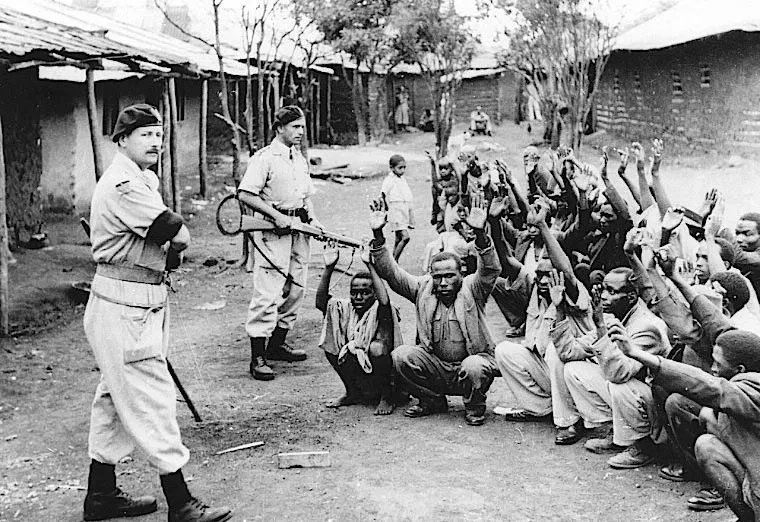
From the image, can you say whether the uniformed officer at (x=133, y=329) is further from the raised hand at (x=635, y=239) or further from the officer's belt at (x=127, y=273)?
the raised hand at (x=635, y=239)

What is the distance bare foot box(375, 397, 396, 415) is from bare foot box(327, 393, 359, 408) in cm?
21

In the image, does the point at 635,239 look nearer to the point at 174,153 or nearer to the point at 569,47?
the point at 174,153

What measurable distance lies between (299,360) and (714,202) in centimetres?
324

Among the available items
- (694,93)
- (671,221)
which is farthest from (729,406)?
(694,93)

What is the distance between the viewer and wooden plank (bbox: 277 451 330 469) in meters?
4.81

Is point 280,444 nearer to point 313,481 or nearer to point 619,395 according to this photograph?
point 313,481

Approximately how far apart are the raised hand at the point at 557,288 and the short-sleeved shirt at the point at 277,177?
229cm

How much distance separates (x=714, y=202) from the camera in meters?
5.92

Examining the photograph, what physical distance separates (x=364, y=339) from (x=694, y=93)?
1350 cm

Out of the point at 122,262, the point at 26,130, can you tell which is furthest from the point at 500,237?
the point at 26,130

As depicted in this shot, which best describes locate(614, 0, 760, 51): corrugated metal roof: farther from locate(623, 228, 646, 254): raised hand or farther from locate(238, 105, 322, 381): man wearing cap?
locate(623, 228, 646, 254): raised hand

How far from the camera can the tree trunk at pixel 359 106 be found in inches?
1061

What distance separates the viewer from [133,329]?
13.4ft

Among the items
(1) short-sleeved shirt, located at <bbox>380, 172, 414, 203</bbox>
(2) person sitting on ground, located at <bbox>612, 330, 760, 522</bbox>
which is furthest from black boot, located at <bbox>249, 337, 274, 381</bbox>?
(1) short-sleeved shirt, located at <bbox>380, 172, 414, 203</bbox>
